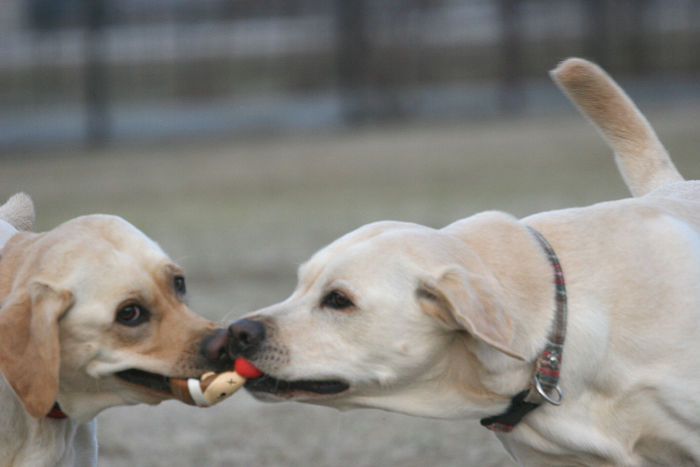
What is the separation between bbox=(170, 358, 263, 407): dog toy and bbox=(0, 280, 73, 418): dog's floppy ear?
40 cm

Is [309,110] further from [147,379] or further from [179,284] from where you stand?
[147,379]

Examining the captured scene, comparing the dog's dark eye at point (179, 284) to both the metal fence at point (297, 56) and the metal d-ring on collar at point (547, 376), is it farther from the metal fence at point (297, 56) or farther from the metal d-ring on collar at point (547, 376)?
the metal fence at point (297, 56)

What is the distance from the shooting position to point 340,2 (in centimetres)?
2695

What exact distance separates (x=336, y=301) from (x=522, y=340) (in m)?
0.60

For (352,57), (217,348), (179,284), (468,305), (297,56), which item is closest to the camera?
(468,305)

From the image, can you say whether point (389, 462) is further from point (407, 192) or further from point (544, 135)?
point (544, 135)

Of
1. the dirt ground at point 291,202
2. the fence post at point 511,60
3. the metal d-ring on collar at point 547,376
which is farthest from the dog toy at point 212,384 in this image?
the fence post at point 511,60

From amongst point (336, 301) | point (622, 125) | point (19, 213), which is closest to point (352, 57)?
point (622, 125)

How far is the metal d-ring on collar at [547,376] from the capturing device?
2.59 meters

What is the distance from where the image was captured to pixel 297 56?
27531 millimetres

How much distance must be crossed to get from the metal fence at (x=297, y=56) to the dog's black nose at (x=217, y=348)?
22.8 m

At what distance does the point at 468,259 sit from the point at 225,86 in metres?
25.7

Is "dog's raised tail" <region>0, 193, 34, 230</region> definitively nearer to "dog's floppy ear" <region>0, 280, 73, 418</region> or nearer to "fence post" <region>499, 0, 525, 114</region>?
"dog's floppy ear" <region>0, 280, 73, 418</region>

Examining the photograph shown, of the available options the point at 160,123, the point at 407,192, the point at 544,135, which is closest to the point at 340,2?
the point at 160,123
